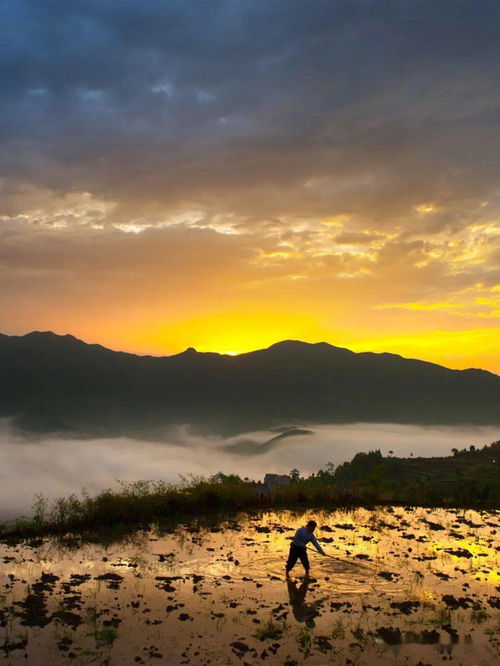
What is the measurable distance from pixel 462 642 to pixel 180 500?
54.4 feet

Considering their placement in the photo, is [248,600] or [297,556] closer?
[248,600]

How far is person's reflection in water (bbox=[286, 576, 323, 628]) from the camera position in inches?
487

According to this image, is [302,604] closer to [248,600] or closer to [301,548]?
[248,600]

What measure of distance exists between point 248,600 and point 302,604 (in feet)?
4.67

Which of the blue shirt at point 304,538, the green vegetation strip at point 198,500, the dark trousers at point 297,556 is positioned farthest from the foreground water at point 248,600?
the green vegetation strip at point 198,500

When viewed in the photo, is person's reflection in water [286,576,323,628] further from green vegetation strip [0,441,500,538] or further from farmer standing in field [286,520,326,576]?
green vegetation strip [0,441,500,538]

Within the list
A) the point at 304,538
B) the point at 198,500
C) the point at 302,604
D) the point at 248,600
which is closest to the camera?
the point at 302,604

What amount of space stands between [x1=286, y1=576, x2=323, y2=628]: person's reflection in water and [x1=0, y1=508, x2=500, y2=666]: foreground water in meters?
0.05

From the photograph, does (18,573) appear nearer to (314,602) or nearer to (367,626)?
(314,602)

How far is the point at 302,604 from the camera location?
13234 millimetres

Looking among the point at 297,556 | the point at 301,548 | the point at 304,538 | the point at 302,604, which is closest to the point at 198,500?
the point at 297,556

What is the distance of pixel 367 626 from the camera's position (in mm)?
11914

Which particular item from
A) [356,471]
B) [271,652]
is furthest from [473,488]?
[356,471]

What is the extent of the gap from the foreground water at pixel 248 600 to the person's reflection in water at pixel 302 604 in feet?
0.17
